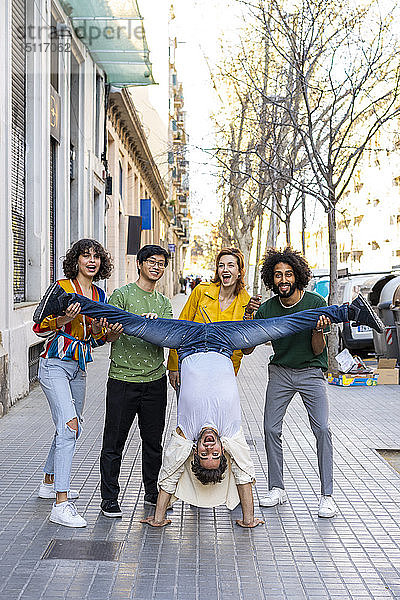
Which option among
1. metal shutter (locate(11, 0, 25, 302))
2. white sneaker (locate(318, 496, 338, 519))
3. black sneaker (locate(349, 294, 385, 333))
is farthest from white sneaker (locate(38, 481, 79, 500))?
metal shutter (locate(11, 0, 25, 302))

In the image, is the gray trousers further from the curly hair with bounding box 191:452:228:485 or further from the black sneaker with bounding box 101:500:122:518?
the black sneaker with bounding box 101:500:122:518

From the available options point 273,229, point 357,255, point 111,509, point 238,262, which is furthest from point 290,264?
point 357,255

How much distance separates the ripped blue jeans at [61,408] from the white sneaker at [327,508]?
1.80 meters

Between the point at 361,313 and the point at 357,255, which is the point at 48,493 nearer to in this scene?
the point at 361,313

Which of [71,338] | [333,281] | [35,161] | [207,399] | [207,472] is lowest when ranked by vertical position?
[207,472]

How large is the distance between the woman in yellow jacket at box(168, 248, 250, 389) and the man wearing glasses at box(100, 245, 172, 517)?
28cm

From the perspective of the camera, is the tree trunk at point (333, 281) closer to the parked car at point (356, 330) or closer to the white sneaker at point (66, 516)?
the parked car at point (356, 330)

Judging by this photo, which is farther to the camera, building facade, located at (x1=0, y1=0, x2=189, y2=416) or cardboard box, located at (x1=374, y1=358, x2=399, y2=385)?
cardboard box, located at (x1=374, y1=358, x2=399, y2=385)

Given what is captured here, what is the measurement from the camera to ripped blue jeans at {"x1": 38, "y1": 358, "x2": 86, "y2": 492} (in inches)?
219

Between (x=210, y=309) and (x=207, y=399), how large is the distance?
1.00m

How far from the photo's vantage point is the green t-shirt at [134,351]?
582cm

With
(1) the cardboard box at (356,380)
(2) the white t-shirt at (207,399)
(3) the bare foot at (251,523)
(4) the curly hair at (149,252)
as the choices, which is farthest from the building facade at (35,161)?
(2) the white t-shirt at (207,399)

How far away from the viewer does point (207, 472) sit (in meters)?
5.19

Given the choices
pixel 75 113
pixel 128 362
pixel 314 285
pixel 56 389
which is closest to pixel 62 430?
pixel 56 389
